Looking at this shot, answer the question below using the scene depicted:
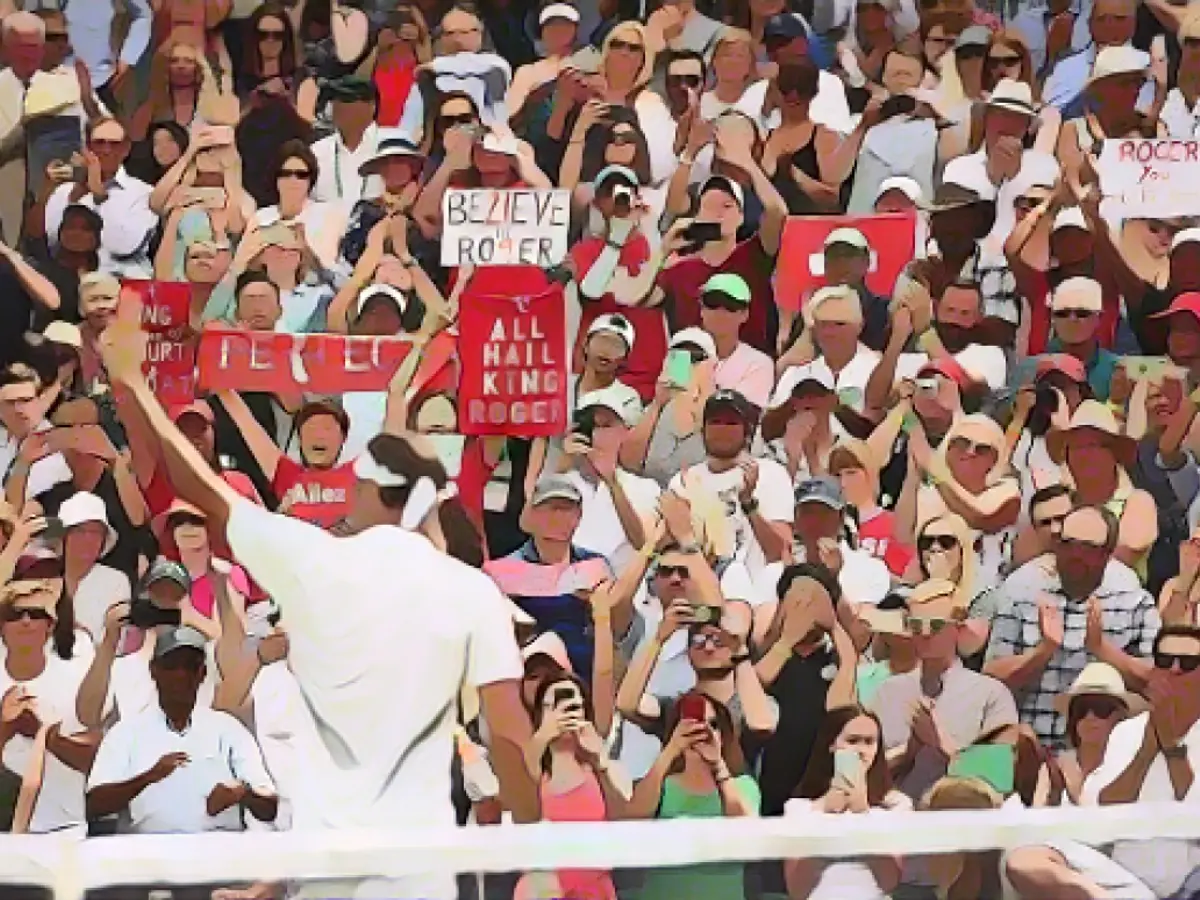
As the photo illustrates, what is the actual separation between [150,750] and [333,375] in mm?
533

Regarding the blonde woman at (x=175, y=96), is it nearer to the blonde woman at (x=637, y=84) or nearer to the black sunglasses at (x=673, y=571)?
the blonde woman at (x=637, y=84)

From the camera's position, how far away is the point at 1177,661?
2.04 metres

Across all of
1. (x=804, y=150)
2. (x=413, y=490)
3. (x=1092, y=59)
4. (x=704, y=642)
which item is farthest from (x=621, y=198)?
(x=1092, y=59)

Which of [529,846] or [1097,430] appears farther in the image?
[1097,430]

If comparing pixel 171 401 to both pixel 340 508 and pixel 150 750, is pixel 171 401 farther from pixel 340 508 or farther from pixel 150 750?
pixel 150 750

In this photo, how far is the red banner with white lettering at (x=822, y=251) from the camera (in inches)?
79.1

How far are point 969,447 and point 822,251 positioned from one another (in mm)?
335

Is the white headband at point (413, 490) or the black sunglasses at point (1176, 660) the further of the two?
the black sunglasses at point (1176, 660)

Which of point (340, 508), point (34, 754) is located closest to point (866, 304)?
point (340, 508)

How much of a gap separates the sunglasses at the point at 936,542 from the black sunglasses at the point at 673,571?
0.32 m

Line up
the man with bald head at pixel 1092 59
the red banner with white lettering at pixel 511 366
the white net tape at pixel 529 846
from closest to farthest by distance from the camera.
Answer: the white net tape at pixel 529 846 → the red banner with white lettering at pixel 511 366 → the man with bald head at pixel 1092 59

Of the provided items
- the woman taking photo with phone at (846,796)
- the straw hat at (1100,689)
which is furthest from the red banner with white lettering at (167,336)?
the straw hat at (1100,689)

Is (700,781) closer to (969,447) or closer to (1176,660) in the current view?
(969,447)

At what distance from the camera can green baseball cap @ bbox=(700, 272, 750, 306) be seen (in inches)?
78.7
